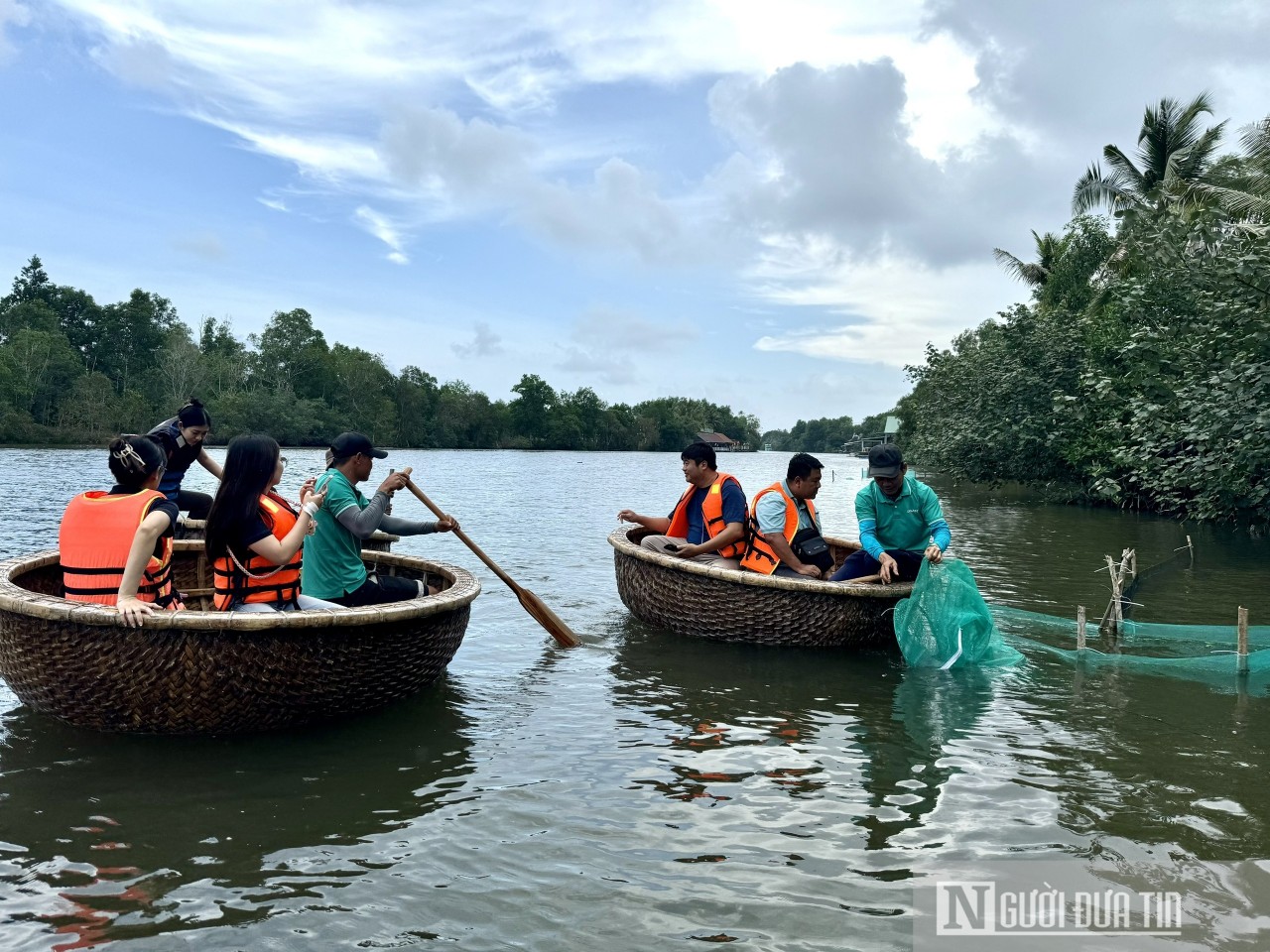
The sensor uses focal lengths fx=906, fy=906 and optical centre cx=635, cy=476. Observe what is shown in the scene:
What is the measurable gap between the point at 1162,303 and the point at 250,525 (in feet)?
60.9

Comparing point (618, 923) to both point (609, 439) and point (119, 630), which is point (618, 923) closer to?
point (119, 630)

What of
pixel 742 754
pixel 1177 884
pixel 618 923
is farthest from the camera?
pixel 742 754

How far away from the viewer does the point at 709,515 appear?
25.8 feet

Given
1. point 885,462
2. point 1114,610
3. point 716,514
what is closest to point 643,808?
point 885,462

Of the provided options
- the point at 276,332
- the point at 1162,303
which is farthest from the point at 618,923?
the point at 276,332

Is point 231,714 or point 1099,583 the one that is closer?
point 231,714

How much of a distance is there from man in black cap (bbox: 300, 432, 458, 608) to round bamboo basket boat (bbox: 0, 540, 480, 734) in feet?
2.81

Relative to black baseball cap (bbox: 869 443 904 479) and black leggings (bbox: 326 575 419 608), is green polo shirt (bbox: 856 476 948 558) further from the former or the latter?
black leggings (bbox: 326 575 419 608)

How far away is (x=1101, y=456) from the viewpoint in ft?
77.0

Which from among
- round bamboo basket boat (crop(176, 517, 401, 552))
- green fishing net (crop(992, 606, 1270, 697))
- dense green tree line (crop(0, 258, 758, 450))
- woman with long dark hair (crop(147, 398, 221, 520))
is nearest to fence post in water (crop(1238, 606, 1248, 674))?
green fishing net (crop(992, 606, 1270, 697))

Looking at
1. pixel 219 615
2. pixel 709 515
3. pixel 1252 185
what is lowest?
pixel 219 615

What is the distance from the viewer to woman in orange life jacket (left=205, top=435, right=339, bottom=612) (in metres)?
4.75

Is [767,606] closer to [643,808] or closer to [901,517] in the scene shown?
[901,517]

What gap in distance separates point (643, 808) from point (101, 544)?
312 cm
